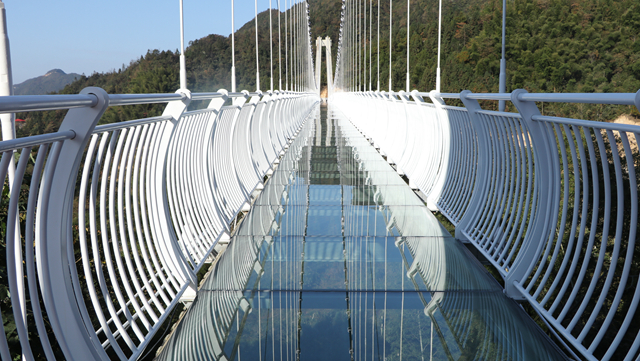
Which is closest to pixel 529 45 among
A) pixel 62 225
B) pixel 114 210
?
pixel 114 210

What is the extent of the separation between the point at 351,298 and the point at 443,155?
7.41 ft

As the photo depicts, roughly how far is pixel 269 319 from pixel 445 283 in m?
0.95

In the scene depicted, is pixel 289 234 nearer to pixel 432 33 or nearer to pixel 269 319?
pixel 269 319

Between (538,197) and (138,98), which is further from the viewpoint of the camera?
(538,197)

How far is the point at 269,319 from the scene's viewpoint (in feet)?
7.89

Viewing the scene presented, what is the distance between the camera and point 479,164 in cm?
345

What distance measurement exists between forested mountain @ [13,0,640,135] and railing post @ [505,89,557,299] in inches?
806

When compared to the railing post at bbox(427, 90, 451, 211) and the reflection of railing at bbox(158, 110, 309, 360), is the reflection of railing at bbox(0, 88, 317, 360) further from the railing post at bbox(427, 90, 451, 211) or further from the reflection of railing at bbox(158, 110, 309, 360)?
the railing post at bbox(427, 90, 451, 211)

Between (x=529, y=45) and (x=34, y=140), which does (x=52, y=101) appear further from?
(x=529, y=45)

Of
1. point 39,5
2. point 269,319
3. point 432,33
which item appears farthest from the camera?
point 432,33

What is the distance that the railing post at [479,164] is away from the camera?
3.34 metres

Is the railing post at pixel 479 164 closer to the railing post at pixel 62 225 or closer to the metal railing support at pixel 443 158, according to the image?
the metal railing support at pixel 443 158

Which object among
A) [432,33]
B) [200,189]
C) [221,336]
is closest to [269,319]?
[221,336]

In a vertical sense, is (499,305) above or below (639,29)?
below
